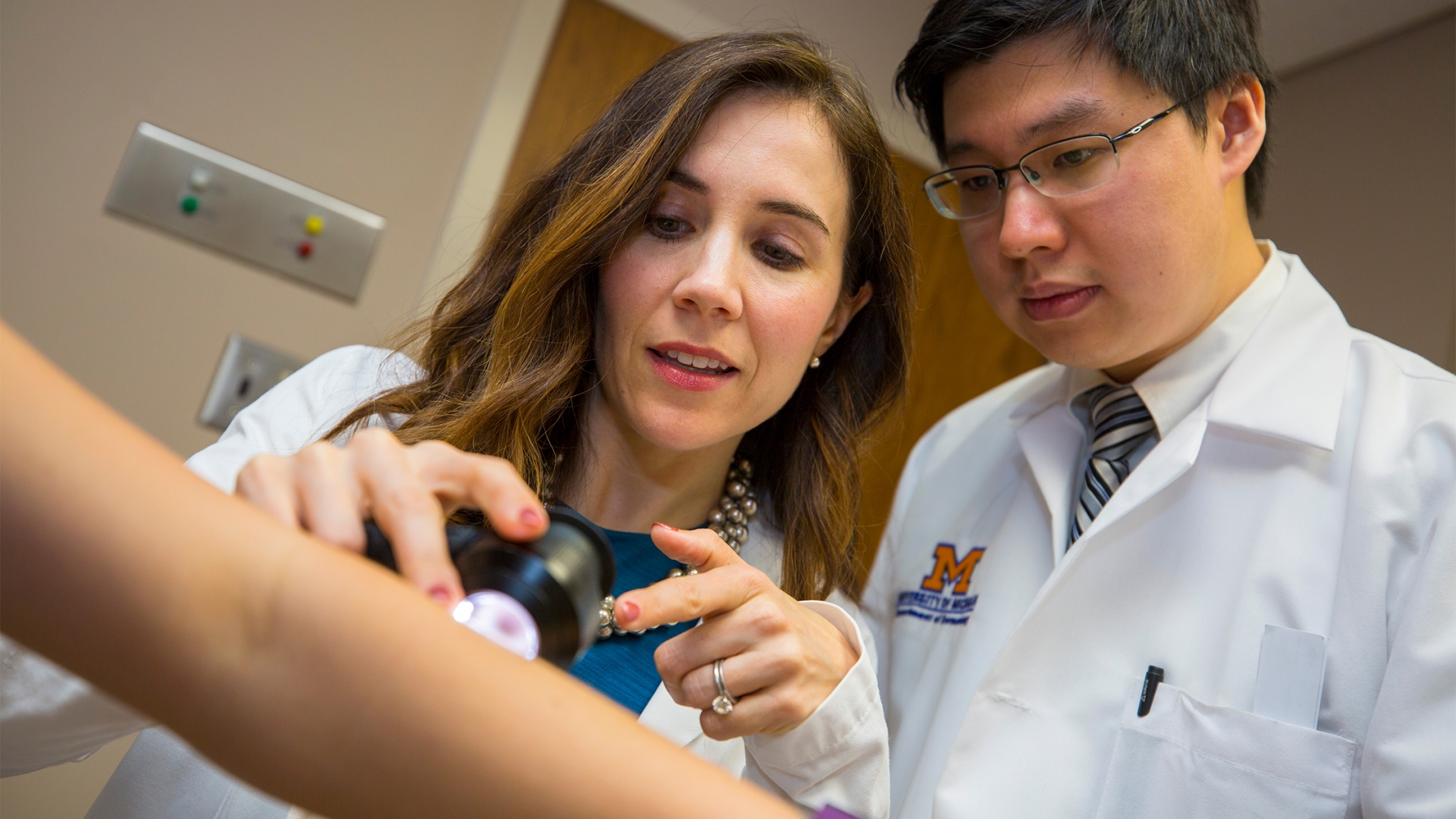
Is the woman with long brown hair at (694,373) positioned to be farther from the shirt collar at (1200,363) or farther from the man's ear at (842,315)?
the shirt collar at (1200,363)

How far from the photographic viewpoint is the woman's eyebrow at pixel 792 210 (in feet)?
3.29

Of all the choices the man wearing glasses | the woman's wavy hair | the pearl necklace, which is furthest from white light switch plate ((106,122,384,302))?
the man wearing glasses

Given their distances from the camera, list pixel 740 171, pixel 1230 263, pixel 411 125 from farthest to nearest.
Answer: pixel 411 125
pixel 1230 263
pixel 740 171

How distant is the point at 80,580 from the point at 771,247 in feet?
2.60

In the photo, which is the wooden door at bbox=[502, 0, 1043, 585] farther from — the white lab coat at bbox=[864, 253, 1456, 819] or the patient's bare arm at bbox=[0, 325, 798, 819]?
the patient's bare arm at bbox=[0, 325, 798, 819]

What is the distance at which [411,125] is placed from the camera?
172 centimetres

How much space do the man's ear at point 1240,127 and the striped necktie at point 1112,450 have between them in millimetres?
316

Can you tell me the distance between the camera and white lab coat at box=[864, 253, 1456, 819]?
3.16 ft

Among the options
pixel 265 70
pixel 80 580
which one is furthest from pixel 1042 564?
pixel 265 70

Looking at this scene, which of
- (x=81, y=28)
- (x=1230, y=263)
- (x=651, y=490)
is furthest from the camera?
(x=81, y=28)

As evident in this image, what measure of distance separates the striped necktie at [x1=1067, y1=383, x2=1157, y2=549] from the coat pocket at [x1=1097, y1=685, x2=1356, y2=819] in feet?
0.86

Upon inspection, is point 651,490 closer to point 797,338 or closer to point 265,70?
point 797,338

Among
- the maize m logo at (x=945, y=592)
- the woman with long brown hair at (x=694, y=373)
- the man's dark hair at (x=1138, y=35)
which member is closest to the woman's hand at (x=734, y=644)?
the woman with long brown hair at (x=694, y=373)

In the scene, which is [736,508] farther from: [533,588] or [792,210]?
[533,588]
